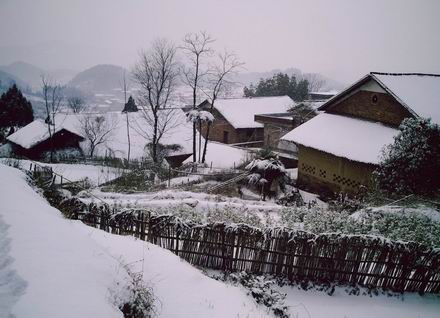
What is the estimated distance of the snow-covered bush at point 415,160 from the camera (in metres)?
12.6

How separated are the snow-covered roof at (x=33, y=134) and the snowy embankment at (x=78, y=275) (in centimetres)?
2696

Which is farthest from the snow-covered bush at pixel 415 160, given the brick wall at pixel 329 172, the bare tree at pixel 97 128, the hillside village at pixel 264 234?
the bare tree at pixel 97 128

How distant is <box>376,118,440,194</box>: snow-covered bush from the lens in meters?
12.6

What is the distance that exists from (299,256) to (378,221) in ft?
8.32

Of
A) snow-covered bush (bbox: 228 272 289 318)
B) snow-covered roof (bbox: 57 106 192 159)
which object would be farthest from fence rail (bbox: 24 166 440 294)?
snow-covered roof (bbox: 57 106 192 159)

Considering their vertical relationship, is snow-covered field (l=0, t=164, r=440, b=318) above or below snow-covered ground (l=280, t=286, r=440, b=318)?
above

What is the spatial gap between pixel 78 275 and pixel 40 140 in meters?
31.5

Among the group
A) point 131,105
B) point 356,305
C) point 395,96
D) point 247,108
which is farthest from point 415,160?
point 131,105

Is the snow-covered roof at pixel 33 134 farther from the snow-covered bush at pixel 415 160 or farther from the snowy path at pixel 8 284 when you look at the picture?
the snowy path at pixel 8 284

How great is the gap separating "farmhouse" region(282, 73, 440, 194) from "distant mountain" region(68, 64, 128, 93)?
534 ft

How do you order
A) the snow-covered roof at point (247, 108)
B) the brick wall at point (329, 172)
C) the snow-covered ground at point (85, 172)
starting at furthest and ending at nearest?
the snow-covered roof at point (247, 108), the snow-covered ground at point (85, 172), the brick wall at point (329, 172)

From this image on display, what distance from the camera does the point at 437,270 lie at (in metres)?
7.69

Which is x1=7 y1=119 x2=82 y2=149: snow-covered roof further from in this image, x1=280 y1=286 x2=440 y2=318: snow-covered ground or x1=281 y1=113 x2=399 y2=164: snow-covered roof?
x1=280 y1=286 x2=440 y2=318: snow-covered ground

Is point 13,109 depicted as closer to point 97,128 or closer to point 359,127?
point 97,128
